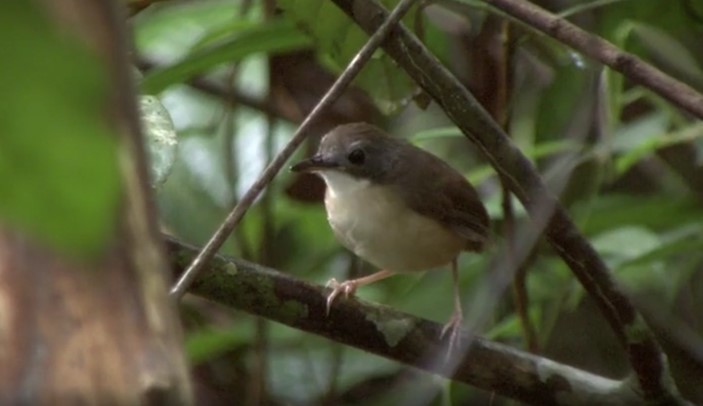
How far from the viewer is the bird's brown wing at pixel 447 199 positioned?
285 centimetres

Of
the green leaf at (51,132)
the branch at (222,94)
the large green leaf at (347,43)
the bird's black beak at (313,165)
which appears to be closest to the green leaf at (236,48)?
the large green leaf at (347,43)

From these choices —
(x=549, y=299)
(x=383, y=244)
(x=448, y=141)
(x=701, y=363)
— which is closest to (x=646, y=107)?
(x=448, y=141)

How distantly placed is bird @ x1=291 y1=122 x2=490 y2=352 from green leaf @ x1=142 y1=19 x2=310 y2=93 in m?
0.40

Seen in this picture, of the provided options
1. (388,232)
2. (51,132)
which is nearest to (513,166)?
(388,232)

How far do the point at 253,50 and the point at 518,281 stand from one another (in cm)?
74

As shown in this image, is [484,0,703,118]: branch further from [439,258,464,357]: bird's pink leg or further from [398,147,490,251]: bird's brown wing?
[398,147,490,251]: bird's brown wing

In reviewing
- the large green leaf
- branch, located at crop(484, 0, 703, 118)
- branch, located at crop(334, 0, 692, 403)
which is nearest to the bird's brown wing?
the large green leaf

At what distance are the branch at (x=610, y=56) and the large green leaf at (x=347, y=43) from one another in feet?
1.70

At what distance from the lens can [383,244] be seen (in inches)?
109

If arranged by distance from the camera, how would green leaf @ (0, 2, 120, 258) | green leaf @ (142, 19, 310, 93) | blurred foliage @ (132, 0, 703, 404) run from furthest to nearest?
1. blurred foliage @ (132, 0, 703, 404)
2. green leaf @ (142, 19, 310, 93)
3. green leaf @ (0, 2, 120, 258)

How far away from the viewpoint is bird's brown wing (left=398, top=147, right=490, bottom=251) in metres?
2.85

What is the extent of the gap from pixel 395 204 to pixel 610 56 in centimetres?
124

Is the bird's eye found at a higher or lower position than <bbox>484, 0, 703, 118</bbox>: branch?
lower

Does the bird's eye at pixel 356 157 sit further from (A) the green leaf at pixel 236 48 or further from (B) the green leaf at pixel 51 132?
(B) the green leaf at pixel 51 132
